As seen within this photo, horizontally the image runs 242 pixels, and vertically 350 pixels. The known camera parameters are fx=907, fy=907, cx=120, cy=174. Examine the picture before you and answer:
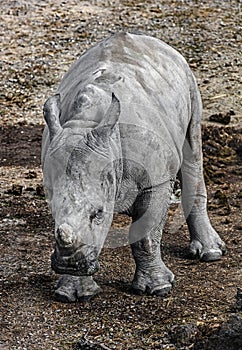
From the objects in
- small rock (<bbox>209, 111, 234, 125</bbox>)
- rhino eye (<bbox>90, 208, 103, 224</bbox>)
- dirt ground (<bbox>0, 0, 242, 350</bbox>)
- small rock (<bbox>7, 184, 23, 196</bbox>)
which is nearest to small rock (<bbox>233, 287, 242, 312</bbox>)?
dirt ground (<bbox>0, 0, 242, 350</bbox>)

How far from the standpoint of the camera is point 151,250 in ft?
21.8

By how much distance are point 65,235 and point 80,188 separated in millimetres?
305

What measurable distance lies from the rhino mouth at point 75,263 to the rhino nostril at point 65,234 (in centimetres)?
15

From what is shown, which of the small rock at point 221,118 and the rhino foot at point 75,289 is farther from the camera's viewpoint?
the small rock at point 221,118

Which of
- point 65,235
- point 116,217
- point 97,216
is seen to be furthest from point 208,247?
point 65,235

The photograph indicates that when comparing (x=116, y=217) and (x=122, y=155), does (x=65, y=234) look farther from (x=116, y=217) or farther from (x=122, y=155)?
(x=116, y=217)

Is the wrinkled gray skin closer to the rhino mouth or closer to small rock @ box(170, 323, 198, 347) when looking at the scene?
the rhino mouth

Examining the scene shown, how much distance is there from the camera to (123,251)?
306 inches

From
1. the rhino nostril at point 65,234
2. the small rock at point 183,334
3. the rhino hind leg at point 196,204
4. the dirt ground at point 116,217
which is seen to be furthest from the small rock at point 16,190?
the rhino nostril at point 65,234

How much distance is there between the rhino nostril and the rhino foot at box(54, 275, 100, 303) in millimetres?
1533

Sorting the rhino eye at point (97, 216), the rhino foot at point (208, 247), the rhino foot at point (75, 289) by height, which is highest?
the rhino eye at point (97, 216)

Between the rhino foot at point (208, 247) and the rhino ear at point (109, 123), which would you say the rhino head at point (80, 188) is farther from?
the rhino foot at point (208, 247)

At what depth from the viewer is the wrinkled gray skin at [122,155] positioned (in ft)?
17.4

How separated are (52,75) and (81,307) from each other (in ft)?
27.8
